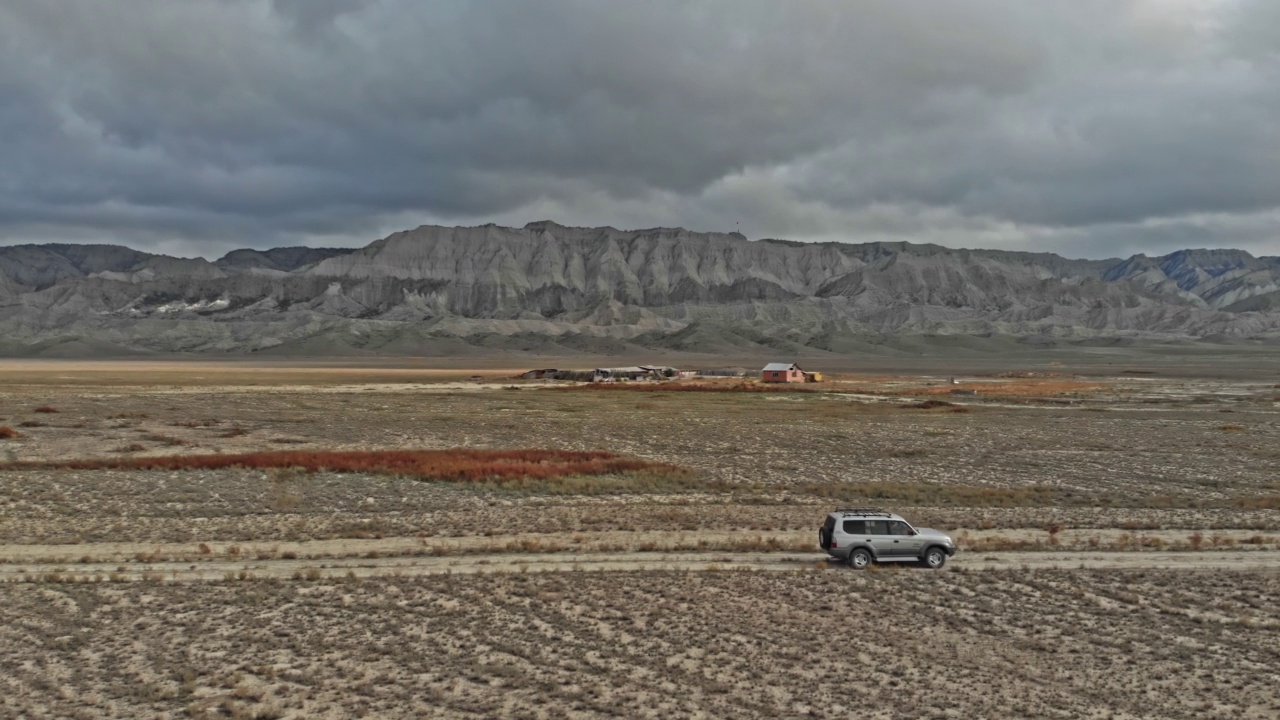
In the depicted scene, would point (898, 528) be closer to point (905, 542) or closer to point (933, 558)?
point (905, 542)

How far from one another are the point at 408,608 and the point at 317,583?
109 inches

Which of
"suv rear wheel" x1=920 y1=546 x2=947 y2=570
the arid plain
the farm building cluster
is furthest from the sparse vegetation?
the farm building cluster

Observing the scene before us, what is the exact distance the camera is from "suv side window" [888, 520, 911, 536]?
66.2 ft

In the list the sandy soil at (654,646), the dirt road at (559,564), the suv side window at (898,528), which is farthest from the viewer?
the suv side window at (898,528)

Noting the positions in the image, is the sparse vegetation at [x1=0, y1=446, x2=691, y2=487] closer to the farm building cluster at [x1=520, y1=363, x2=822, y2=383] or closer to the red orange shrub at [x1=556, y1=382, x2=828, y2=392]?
the red orange shrub at [x1=556, y1=382, x2=828, y2=392]

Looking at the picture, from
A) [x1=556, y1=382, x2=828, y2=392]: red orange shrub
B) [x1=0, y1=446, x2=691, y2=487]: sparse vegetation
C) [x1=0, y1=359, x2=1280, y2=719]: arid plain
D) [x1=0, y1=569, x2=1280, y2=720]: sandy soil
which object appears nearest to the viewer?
[x1=0, y1=569, x2=1280, y2=720]: sandy soil

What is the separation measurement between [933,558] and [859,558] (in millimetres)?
1512

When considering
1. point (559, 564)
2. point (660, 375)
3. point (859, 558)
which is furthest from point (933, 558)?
point (660, 375)

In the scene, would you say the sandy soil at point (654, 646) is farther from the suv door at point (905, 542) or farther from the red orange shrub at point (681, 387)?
the red orange shrub at point (681, 387)

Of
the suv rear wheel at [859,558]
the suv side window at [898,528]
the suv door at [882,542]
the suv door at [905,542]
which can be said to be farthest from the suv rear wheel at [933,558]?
the suv rear wheel at [859,558]

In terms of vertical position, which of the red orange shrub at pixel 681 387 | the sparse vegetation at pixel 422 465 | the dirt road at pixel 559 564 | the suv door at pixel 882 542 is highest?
the suv door at pixel 882 542

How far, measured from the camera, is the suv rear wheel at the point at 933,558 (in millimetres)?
20031

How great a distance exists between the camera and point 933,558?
20.1 m

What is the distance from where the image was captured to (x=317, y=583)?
18.5 metres
